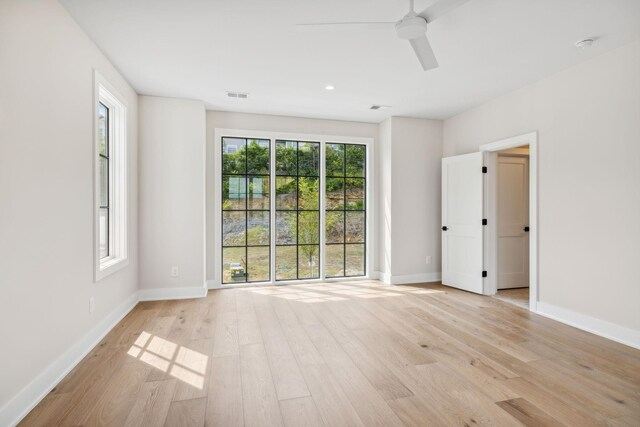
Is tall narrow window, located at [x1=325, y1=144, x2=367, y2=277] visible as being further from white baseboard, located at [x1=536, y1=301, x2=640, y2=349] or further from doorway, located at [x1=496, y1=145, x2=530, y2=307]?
white baseboard, located at [x1=536, y1=301, x2=640, y2=349]

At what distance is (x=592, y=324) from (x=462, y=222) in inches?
77.4

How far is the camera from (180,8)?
2.36m

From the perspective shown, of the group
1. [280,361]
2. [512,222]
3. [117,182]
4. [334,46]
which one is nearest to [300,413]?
[280,361]

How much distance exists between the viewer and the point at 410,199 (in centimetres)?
522

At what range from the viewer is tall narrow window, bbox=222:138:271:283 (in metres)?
4.89

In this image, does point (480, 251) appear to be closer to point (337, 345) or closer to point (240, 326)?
point (337, 345)

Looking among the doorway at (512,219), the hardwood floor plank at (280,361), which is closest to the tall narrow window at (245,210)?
the hardwood floor plank at (280,361)

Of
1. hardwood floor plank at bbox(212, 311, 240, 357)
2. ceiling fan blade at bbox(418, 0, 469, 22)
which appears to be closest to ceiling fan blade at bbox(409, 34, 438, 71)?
ceiling fan blade at bbox(418, 0, 469, 22)

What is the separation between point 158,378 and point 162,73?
116 inches

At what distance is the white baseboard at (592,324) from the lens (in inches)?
111

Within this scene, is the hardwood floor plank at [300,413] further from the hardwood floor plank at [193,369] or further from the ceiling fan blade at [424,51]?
the ceiling fan blade at [424,51]

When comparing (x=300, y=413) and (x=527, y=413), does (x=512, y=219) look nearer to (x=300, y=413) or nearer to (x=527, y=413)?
(x=527, y=413)

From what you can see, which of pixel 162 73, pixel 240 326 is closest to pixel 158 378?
pixel 240 326

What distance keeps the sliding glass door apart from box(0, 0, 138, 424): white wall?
2.18m
